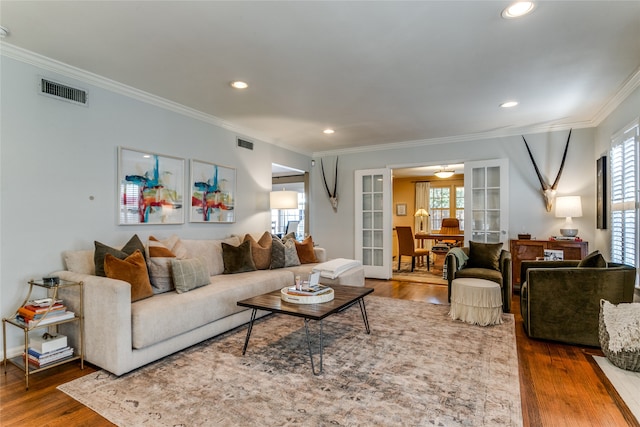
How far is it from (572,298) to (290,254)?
319 centimetres

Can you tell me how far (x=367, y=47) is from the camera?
2.67 m

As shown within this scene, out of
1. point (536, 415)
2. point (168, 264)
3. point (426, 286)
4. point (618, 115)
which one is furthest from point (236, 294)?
point (618, 115)

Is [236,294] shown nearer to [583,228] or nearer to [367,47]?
[367,47]

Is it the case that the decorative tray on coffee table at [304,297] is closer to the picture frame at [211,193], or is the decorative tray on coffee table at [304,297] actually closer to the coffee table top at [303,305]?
the coffee table top at [303,305]

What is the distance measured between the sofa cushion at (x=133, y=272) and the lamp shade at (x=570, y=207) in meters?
5.29

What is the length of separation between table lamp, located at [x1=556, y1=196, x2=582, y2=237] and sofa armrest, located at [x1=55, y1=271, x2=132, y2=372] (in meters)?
5.39

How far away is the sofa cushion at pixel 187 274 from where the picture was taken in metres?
3.06

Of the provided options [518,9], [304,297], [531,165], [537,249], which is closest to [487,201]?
[531,165]

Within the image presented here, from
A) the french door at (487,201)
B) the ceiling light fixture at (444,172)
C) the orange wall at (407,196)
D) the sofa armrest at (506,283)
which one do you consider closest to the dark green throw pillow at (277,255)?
the sofa armrest at (506,283)

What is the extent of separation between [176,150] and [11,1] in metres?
2.04

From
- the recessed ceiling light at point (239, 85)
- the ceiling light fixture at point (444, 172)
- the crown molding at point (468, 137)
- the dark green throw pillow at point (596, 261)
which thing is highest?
the recessed ceiling light at point (239, 85)

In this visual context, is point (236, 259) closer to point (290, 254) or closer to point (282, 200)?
point (290, 254)

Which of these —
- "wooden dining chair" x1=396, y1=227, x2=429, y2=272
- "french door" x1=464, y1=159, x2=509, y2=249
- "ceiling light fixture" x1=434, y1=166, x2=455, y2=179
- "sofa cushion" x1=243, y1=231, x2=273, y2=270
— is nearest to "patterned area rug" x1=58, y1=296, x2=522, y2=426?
"sofa cushion" x1=243, y1=231, x2=273, y2=270

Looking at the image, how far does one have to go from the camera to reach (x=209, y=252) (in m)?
4.00
